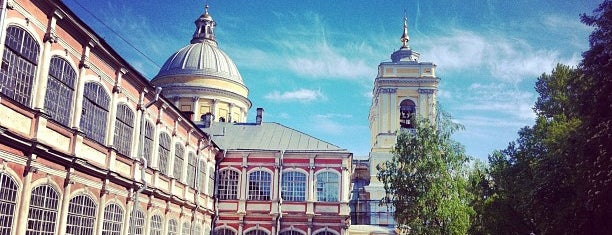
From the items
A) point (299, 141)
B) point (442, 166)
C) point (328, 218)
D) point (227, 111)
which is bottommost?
point (328, 218)

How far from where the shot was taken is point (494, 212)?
86.4 ft

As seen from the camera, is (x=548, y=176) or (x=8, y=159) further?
(x=548, y=176)

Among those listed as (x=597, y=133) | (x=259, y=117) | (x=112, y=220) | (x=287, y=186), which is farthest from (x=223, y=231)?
(x=597, y=133)

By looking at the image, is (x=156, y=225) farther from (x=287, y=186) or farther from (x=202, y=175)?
(x=287, y=186)

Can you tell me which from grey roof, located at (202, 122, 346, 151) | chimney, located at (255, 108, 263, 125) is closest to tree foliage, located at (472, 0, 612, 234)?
grey roof, located at (202, 122, 346, 151)

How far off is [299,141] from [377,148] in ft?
39.3

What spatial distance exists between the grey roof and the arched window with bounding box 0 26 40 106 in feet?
66.5

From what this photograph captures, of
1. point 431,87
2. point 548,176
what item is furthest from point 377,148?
point 548,176

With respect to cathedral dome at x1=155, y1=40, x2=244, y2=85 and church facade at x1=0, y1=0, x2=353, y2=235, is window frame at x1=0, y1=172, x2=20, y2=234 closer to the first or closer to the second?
church facade at x1=0, y1=0, x2=353, y2=235

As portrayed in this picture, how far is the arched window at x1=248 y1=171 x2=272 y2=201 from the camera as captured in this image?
34.8m

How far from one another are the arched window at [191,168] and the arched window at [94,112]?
9497 mm

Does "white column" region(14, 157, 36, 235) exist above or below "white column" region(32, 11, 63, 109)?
below

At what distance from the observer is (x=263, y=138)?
121 feet

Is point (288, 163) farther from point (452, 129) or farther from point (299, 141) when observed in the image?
point (452, 129)
